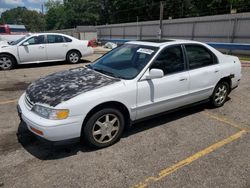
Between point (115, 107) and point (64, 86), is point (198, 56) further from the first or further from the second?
point (64, 86)

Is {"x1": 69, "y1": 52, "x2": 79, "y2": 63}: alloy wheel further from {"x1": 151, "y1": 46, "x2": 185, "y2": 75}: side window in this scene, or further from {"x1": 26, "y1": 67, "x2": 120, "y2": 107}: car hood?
{"x1": 151, "y1": 46, "x2": 185, "y2": 75}: side window

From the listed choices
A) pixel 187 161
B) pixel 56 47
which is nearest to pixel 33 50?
pixel 56 47

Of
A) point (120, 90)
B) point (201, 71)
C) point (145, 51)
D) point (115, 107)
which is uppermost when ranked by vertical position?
point (145, 51)

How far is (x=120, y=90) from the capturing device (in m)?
3.50

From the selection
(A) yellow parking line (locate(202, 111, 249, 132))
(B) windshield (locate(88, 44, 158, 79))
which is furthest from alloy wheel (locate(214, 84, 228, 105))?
(B) windshield (locate(88, 44, 158, 79))

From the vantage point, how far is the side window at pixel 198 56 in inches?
176

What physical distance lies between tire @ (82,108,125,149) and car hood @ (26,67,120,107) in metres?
0.42

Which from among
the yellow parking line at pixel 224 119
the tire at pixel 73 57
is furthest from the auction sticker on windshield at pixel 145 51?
the tire at pixel 73 57

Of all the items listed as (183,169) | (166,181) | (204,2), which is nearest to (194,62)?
(183,169)

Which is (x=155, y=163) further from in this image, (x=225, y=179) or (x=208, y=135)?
(x=208, y=135)

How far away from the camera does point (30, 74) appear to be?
29.6 feet

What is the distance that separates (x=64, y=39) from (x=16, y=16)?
13233cm

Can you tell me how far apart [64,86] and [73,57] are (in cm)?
806

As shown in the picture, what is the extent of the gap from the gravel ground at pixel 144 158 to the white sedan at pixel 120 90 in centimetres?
35
